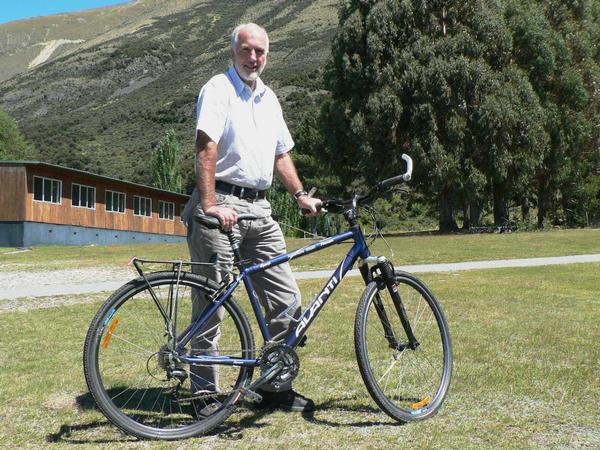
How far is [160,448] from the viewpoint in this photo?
133 inches

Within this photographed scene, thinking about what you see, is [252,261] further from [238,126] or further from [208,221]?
[238,126]

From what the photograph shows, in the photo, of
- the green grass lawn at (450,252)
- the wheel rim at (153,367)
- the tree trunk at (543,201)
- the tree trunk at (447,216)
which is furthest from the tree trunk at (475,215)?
the wheel rim at (153,367)

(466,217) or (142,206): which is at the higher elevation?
(142,206)

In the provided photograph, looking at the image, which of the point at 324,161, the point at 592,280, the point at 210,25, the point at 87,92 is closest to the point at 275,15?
the point at 210,25

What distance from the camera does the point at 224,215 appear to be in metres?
3.64

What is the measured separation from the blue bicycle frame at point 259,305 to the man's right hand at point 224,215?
27 centimetres

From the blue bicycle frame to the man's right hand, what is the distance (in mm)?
272

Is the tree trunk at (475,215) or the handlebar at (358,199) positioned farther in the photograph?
the tree trunk at (475,215)

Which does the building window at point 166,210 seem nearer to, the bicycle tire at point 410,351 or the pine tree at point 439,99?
the pine tree at point 439,99

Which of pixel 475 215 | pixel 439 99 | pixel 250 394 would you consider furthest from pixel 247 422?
pixel 475 215

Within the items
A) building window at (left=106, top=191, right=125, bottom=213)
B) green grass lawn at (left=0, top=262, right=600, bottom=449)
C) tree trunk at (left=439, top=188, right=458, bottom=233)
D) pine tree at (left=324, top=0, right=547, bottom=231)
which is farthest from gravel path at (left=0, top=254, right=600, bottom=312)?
building window at (left=106, top=191, right=125, bottom=213)

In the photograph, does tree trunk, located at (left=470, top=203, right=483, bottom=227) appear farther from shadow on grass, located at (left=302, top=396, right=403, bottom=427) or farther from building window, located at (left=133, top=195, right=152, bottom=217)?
shadow on grass, located at (left=302, top=396, right=403, bottom=427)

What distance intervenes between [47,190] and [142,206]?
9.73 meters

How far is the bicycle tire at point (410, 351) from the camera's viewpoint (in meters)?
3.81
